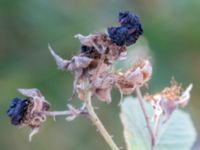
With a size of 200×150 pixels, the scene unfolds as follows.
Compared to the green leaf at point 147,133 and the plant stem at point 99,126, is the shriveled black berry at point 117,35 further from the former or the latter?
the green leaf at point 147,133

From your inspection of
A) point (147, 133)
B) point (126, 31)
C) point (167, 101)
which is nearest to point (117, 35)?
point (126, 31)

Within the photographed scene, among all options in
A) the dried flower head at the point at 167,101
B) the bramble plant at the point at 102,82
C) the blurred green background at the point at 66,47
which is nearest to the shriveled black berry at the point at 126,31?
the bramble plant at the point at 102,82

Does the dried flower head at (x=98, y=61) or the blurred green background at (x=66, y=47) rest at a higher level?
the blurred green background at (x=66, y=47)

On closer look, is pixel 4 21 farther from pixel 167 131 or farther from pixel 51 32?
pixel 167 131

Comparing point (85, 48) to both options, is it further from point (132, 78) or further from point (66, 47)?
point (66, 47)

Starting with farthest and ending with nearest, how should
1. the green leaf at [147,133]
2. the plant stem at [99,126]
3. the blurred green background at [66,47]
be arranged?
the blurred green background at [66,47]
the green leaf at [147,133]
the plant stem at [99,126]
